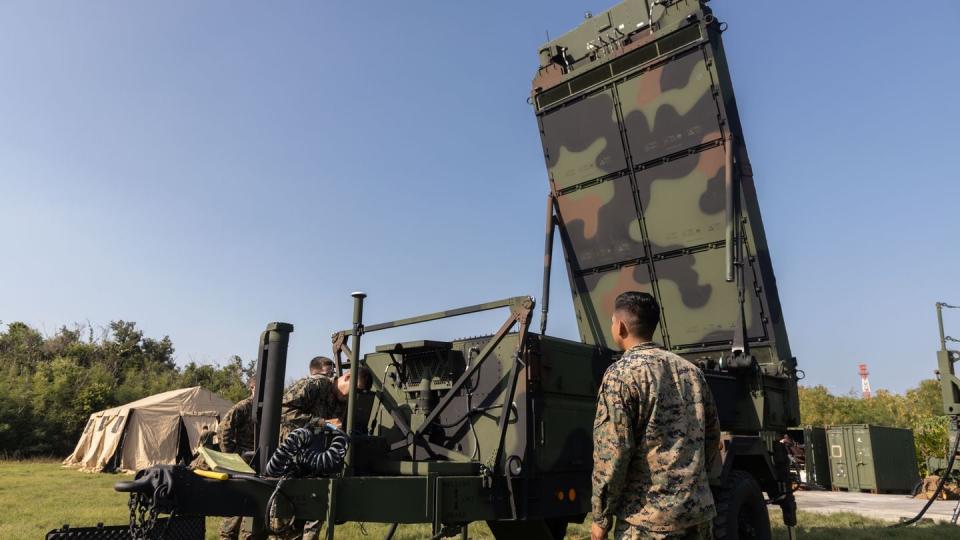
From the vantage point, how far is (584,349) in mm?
4180

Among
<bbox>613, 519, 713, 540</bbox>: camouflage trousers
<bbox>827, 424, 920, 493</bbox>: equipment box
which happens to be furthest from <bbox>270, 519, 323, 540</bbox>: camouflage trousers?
<bbox>827, 424, 920, 493</bbox>: equipment box

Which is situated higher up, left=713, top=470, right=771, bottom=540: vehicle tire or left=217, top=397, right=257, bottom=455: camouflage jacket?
left=217, top=397, right=257, bottom=455: camouflage jacket

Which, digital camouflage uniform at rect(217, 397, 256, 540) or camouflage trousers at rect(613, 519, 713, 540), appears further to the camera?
digital camouflage uniform at rect(217, 397, 256, 540)

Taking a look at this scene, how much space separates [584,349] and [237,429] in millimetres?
2801

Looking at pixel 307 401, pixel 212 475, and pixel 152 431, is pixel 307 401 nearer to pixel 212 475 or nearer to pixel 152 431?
pixel 212 475

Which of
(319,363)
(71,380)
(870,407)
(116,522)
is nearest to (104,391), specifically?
(71,380)

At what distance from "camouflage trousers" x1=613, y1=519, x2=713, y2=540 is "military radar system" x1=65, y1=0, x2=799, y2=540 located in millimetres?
1264

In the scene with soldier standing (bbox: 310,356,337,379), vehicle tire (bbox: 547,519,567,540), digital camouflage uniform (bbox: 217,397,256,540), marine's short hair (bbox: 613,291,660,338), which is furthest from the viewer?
digital camouflage uniform (bbox: 217,397,256,540)

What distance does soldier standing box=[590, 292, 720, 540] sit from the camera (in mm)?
2264

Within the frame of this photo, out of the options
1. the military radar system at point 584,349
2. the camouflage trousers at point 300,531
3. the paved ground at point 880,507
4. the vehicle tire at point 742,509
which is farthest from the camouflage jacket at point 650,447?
the paved ground at point 880,507

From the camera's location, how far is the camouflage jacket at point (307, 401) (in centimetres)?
451

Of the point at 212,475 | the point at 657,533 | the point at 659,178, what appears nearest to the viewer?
the point at 657,533

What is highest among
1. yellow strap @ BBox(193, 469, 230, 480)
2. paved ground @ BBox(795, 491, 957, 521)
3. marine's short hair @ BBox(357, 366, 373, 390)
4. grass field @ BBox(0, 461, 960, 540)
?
marine's short hair @ BBox(357, 366, 373, 390)

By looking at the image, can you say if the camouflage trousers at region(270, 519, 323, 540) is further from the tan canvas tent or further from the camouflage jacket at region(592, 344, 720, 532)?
the tan canvas tent
